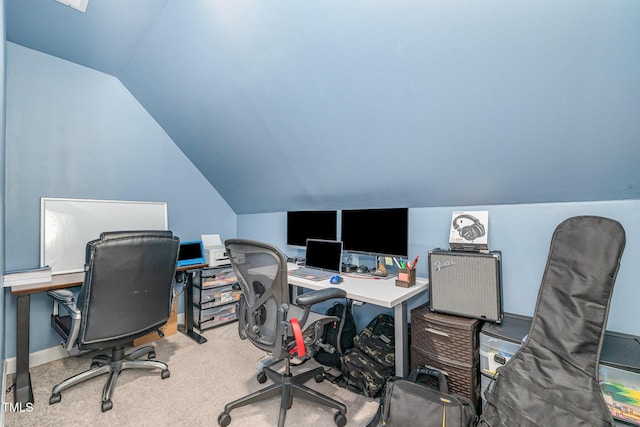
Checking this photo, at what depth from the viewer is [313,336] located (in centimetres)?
158

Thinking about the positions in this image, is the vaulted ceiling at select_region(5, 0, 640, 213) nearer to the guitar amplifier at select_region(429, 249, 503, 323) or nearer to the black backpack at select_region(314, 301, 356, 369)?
the guitar amplifier at select_region(429, 249, 503, 323)

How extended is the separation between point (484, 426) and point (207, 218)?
3.23 meters

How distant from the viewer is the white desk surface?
1.59 meters

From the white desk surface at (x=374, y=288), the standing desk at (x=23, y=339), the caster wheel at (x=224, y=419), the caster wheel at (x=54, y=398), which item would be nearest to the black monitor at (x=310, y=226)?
the white desk surface at (x=374, y=288)

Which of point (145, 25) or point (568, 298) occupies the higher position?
point (145, 25)

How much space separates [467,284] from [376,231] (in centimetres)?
76

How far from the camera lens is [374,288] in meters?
1.82

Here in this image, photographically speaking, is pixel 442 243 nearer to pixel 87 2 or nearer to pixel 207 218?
pixel 207 218

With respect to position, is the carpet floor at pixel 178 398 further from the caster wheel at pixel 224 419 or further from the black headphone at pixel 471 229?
the black headphone at pixel 471 229

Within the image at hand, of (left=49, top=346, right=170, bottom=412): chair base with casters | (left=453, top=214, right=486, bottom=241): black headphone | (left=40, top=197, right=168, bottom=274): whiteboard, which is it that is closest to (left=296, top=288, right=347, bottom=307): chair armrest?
(left=453, top=214, right=486, bottom=241): black headphone

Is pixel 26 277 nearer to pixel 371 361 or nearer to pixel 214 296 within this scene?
pixel 214 296

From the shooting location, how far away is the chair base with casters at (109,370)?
1734 millimetres

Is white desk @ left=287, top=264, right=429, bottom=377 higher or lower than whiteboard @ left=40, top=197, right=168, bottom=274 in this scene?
lower

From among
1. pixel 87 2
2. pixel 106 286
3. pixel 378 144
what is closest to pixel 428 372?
pixel 378 144
